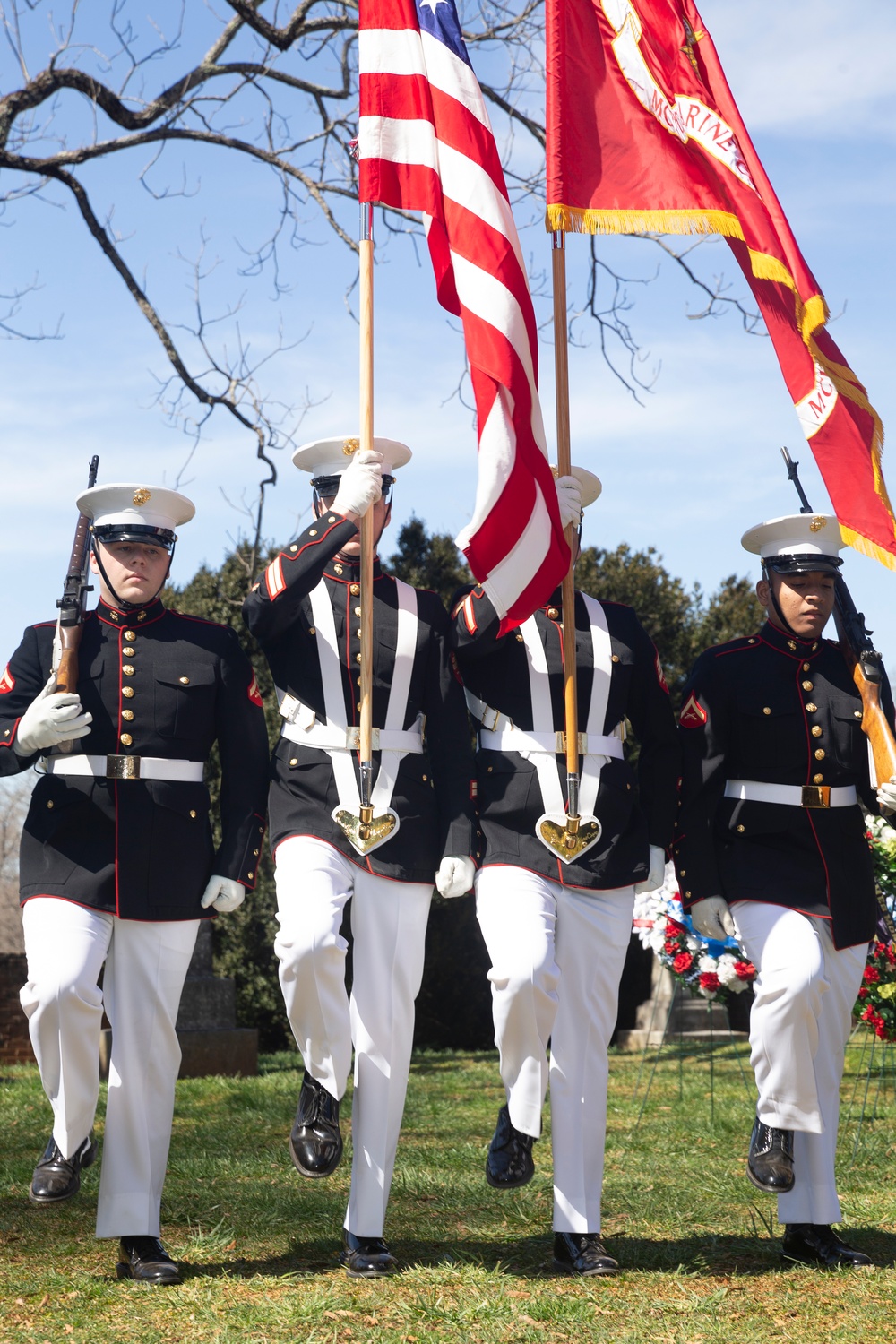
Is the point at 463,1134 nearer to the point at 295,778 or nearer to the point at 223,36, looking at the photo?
the point at 295,778

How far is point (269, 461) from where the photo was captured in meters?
11.3

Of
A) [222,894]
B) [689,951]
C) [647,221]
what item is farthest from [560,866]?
[689,951]

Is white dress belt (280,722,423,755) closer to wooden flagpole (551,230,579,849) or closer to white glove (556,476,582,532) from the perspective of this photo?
wooden flagpole (551,230,579,849)

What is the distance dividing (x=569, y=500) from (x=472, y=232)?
3.41 feet

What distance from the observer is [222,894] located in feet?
16.6

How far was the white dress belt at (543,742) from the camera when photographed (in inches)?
204

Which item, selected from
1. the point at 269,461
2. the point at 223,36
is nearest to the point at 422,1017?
the point at 269,461

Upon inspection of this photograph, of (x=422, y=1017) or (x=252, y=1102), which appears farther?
(x=422, y=1017)

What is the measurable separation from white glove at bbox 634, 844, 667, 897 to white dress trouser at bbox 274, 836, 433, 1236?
2.59 feet

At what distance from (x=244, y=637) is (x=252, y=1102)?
5197 mm

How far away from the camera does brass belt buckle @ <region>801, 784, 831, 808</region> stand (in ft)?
17.6

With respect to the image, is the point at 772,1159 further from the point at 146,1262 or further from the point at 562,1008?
the point at 146,1262

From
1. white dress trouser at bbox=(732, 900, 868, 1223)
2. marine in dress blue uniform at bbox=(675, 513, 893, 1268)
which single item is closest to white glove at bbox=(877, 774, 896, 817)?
marine in dress blue uniform at bbox=(675, 513, 893, 1268)

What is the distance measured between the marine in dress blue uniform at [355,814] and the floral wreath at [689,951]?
4.04m
